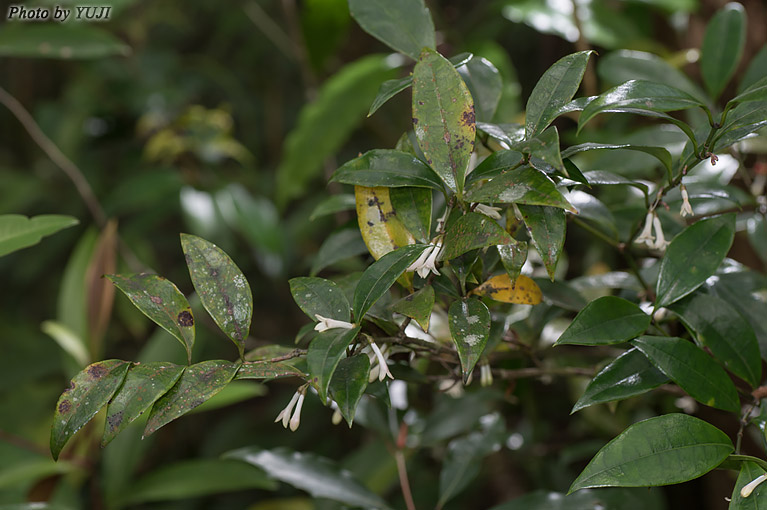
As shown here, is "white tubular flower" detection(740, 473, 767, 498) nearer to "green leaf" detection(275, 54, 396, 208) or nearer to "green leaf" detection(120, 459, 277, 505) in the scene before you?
"green leaf" detection(120, 459, 277, 505)

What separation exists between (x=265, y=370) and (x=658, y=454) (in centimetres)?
19

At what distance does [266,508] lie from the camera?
0.94 metres

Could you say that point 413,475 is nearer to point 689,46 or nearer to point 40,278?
point 689,46

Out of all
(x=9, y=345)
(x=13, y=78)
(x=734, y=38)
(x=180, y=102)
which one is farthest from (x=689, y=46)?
(x=13, y=78)

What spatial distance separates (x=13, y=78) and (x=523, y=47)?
131 centimetres

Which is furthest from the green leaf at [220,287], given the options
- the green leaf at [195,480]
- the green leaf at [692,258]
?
the green leaf at [195,480]

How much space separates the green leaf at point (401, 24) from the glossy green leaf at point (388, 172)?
98 millimetres

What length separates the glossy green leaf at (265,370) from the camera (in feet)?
0.97

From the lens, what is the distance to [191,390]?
0.30m

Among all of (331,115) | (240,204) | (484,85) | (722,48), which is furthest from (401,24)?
(240,204)

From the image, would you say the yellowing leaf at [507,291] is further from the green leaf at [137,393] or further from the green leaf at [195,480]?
the green leaf at [195,480]

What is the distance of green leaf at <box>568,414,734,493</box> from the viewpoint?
273 millimetres

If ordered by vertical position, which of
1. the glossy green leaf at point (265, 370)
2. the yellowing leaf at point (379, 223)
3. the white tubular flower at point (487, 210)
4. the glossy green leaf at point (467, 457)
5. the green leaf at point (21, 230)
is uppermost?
the white tubular flower at point (487, 210)

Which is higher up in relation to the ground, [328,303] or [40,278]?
[328,303]
